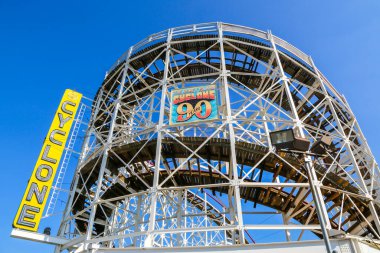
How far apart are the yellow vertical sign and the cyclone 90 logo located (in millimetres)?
5957

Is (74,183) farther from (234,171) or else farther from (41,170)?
(234,171)

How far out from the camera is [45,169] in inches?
509

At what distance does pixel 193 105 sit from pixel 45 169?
23.6 ft

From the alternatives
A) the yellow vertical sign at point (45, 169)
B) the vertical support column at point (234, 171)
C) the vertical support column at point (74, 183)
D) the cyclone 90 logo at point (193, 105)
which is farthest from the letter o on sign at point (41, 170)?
the vertical support column at point (234, 171)

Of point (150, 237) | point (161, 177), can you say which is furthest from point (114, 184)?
point (150, 237)

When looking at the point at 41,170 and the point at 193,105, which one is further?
the point at 41,170

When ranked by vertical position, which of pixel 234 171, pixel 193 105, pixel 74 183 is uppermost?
pixel 193 105

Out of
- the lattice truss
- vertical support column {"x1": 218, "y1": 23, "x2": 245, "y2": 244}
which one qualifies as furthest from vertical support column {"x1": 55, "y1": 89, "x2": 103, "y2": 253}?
vertical support column {"x1": 218, "y1": 23, "x2": 245, "y2": 244}

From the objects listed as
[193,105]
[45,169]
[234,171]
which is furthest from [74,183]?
[234,171]

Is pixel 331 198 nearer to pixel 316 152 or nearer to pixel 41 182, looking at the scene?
pixel 316 152

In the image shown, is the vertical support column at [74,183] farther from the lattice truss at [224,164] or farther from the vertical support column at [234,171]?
the vertical support column at [234,171]

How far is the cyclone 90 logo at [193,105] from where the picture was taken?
11914 mm

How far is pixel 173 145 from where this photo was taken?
12.3 meters

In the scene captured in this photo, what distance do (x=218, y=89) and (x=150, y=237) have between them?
6.67 m
